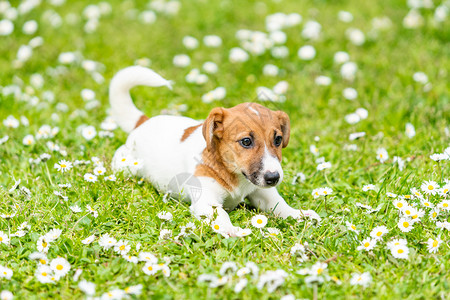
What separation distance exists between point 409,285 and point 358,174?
1.44 m

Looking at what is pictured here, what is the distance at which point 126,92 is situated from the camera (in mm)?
4371

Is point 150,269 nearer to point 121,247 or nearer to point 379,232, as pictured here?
point 121,247

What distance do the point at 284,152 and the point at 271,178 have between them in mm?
1375

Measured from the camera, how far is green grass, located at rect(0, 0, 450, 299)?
9.83 feet

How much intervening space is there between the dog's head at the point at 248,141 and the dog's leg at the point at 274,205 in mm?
311

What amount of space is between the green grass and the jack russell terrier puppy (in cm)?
12

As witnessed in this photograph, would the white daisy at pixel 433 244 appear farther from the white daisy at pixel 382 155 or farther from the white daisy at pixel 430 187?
the white daisy at pixel 382 155

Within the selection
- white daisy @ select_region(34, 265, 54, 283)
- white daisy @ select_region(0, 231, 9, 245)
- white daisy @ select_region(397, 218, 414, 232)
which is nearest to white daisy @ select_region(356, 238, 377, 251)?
white daisy @ select_region(397, 218, 414, 232)

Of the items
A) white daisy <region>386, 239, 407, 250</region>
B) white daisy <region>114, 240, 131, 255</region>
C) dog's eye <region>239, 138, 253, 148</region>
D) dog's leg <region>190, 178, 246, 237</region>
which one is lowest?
white daisy <region>114, 240, 131, 255</region>

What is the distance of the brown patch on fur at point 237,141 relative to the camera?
3344 millimetres

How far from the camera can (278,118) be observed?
362 centimetres

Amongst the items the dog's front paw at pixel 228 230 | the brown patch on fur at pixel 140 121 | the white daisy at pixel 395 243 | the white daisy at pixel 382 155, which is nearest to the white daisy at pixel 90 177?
the brown patch on fur at pixel 140 121

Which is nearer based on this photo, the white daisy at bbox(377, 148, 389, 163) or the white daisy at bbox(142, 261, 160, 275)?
the white daisy at bbox(142, 261, 160, 275)

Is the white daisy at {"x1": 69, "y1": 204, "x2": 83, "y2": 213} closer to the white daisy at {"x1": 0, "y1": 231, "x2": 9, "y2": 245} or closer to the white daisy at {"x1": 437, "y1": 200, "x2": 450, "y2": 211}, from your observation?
the white daisy at {"x1": 0, "y1": 231, "x2": 9, "y2": 245}
